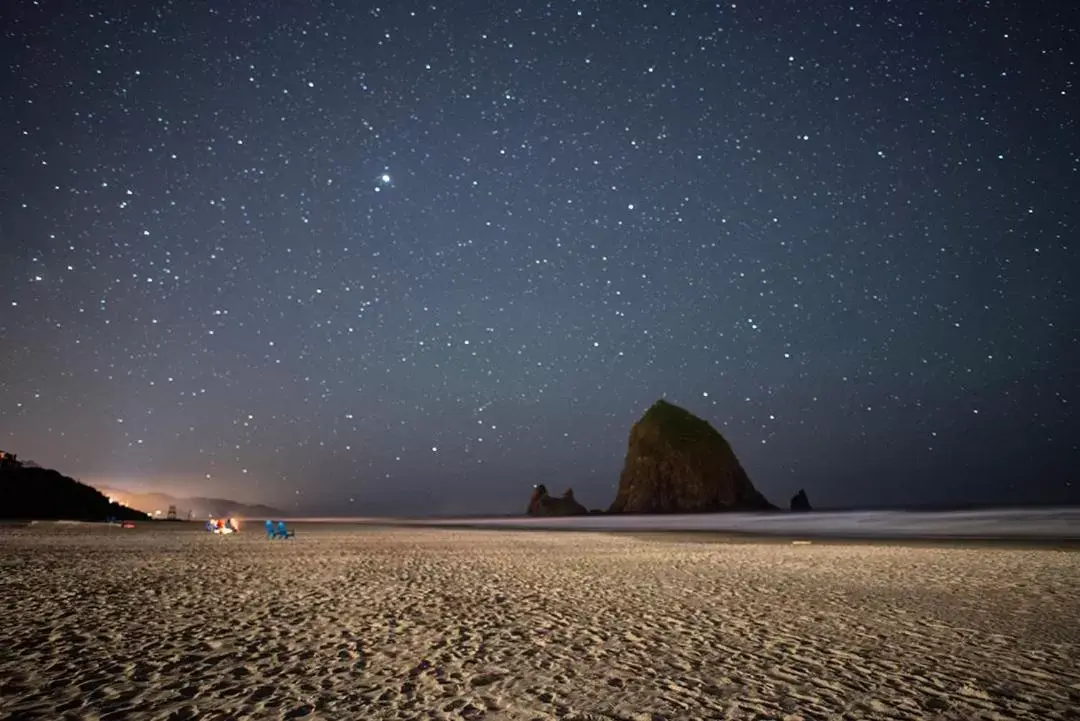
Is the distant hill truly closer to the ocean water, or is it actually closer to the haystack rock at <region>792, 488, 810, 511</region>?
the ocean water

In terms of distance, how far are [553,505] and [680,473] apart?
38332 millimetres

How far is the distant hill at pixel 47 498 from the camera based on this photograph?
56219 millimetres

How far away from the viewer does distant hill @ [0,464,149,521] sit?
56219 mm

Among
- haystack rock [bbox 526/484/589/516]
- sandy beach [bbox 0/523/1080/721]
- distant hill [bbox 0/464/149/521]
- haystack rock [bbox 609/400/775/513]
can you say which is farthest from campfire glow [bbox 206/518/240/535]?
haystack rock [bbox 526/484/589/516]

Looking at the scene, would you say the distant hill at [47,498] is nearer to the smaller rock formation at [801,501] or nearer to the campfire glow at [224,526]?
the campfire glow at [224,526]

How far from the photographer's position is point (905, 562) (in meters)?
16.7

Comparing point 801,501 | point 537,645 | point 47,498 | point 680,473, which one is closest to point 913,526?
point 537,645

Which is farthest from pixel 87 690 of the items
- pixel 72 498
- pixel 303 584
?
pixel 72 498

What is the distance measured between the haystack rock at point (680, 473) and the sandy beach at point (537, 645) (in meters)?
124

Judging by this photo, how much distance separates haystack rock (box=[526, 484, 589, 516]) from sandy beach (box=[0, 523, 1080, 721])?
475 feet

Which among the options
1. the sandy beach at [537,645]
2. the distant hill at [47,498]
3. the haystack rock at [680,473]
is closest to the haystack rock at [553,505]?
the haystack rock at [680,473]

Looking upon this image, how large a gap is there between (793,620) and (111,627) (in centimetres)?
944

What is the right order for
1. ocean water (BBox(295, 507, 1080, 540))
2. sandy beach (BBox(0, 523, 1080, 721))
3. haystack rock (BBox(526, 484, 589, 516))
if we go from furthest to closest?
haystack rock (BBox(526, 484, 589, 516)), ocean water (BBox(295, 507, 1080, 540)), sandy beach (BBox(0, 523, 1080, 721))

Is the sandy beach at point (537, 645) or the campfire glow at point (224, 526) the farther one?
the campfire glow at point (224, 526)
